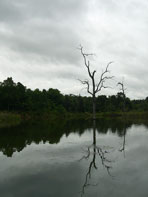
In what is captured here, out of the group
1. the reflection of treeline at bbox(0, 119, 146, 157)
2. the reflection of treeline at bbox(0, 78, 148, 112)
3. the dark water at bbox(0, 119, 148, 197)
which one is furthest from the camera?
the reflection of treeline at bbox(0, 78, 148, 112)

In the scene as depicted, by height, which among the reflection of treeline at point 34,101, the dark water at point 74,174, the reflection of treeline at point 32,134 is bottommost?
the reflection of treeline at point 32,134

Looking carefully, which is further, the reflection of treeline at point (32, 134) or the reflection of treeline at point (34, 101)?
the reflection of treeline at point (34, 101)

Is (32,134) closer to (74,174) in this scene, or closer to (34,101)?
(74,174)

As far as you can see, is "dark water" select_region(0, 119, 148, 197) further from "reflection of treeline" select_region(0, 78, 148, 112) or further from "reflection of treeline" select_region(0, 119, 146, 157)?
"reflection of treeline" select_region(0, 78, 148, 112)

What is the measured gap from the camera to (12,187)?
4.64 metres

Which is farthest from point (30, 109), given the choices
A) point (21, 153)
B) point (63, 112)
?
point (21, 153)

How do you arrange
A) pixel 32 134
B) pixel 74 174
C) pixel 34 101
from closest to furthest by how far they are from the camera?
1. pixel 74 174
2. pixel 32 134
3. pixel 34 101

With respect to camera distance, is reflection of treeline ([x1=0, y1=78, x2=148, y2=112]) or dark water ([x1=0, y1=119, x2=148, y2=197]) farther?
reflection of treeline ([x1=0, y1=78, x2=148, y2=112])

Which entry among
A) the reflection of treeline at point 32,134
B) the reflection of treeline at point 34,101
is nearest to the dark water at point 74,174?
the reflection of treeline at point 32,134

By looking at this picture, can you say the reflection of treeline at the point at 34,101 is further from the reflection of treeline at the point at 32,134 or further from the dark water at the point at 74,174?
the dark water at the point at 74,174

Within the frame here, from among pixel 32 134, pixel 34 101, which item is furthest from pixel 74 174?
pixel 34 101

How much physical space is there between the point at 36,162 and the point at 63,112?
62.9 metres

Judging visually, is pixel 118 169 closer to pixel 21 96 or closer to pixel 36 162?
pixel 36 162

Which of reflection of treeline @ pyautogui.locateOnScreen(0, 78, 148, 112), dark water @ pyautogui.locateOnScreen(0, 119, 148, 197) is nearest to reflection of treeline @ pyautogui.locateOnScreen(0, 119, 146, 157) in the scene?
dark water @ pyautogui.locateOnScreen(0, 119, 148, 197)
